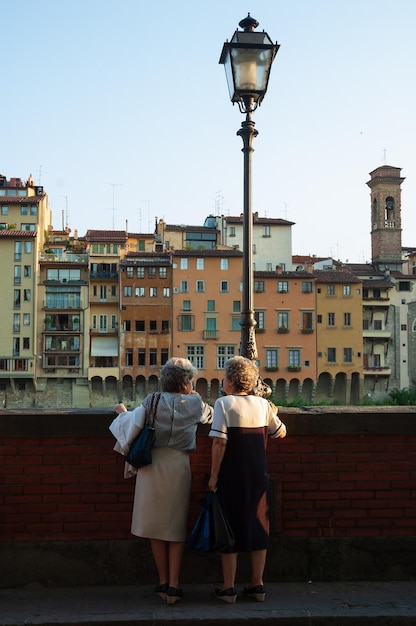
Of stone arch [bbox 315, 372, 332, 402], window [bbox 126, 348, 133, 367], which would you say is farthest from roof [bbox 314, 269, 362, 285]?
window [bbox 126, 348, 133, 367]

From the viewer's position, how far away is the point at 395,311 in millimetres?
84500

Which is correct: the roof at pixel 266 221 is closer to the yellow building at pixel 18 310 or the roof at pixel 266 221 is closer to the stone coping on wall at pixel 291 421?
the yellow building at pixel 18 310

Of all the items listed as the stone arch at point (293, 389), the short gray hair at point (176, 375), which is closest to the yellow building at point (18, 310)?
the stone arch at point (293, 389)

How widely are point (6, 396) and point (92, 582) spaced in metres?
72.2

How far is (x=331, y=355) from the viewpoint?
7975 cm

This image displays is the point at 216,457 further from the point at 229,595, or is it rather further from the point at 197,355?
the point at 197,355

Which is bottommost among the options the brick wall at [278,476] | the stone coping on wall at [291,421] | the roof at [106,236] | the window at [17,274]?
the brick wall at [278,476]

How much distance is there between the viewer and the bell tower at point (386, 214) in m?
98.3

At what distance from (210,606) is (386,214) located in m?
99.5

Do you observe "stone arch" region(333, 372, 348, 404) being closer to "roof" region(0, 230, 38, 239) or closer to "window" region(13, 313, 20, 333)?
"window" region(13, 313, 20, 333)

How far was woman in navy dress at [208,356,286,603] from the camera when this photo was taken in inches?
194

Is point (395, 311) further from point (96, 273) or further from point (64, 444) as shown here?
point (64, 444)

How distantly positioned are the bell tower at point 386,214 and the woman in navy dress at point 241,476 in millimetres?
92527

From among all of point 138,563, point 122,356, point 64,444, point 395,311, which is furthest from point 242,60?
point 395,311
